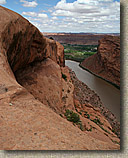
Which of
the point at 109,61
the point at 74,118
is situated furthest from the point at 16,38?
the point at 109,61

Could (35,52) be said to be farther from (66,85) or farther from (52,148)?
(52,148)

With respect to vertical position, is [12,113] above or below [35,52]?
below

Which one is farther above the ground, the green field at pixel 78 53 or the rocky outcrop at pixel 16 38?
the rocky outcrop at pixel 16 38

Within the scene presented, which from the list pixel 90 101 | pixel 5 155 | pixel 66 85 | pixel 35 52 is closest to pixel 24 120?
pixel 5 155

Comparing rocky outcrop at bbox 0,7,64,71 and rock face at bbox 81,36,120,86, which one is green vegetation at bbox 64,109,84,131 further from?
rock face at bbox 81,36,120,86

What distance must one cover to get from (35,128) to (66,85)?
33.2 feet

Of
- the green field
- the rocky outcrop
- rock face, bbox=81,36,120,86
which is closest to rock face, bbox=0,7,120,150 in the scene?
the rocky outcrop

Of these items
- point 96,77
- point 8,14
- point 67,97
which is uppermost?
point 8,14

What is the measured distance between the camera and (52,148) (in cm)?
314

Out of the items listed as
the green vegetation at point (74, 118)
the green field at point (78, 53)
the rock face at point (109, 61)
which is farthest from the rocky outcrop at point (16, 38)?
the green field at point (78, 53)

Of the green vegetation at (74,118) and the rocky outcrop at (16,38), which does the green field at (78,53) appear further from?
the green vegetation at (74,118)

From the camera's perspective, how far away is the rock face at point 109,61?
29.3m

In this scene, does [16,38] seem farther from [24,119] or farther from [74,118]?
[74,118]

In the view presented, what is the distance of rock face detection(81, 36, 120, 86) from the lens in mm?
29348
